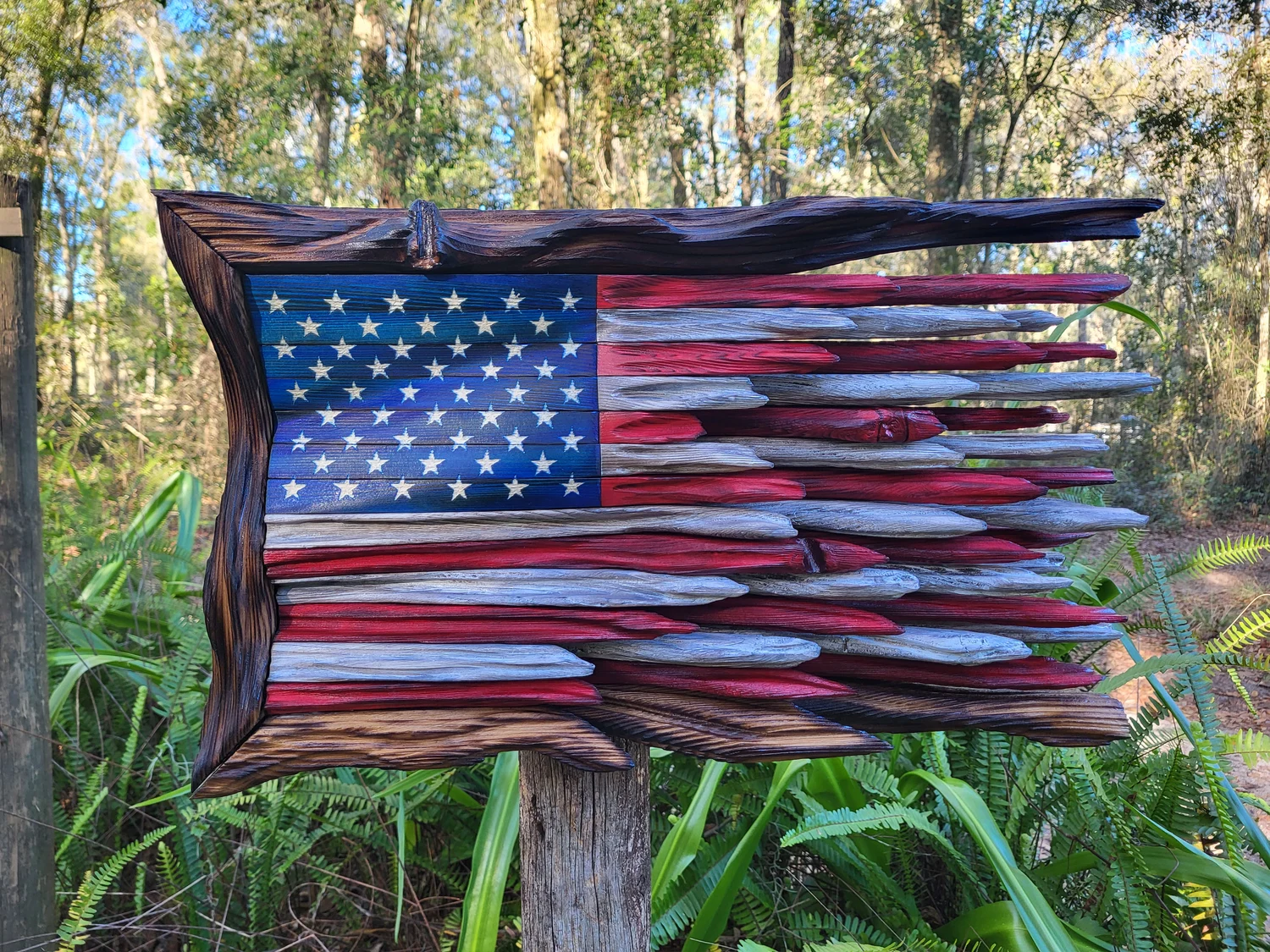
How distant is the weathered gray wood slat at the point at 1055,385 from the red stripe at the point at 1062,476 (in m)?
0.09

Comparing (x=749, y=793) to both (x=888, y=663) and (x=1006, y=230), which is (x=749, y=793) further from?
(x=1006, y=230)

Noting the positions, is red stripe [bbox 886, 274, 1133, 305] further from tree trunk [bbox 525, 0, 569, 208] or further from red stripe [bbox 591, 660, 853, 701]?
tree trunk [bbox 525, 0, 569, 208]

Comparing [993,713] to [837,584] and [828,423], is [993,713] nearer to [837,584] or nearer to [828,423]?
[837,584]

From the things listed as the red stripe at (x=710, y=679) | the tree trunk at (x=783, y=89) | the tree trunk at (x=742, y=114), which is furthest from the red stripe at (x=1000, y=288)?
the tree trunk at (x=742, y=114)

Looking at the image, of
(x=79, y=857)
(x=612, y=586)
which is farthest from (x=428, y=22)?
(x=612, y=586)

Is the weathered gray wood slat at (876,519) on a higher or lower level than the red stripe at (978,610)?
higher

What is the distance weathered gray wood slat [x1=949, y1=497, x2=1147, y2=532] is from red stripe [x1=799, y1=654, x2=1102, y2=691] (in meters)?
0.16

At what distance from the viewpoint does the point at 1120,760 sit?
1619 millimetres

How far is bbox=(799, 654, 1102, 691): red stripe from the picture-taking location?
897 mm

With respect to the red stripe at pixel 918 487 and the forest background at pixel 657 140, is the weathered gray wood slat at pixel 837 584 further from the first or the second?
the forest background at pixel 657 140

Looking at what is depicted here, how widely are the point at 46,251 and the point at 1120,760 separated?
7094 mm

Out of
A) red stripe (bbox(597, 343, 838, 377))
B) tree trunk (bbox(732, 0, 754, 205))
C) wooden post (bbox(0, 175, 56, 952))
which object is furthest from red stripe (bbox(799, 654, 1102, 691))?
tree trunk (bbox(732, 0, 754, 205))

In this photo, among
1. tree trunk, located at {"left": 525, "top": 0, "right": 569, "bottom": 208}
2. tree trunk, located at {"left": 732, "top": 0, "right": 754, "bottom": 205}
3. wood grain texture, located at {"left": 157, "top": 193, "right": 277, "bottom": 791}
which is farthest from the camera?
tree trunk, located at {"left": 732, "top": 0, "right": 754, "bottom": 205}

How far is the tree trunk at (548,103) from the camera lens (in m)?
5.67
